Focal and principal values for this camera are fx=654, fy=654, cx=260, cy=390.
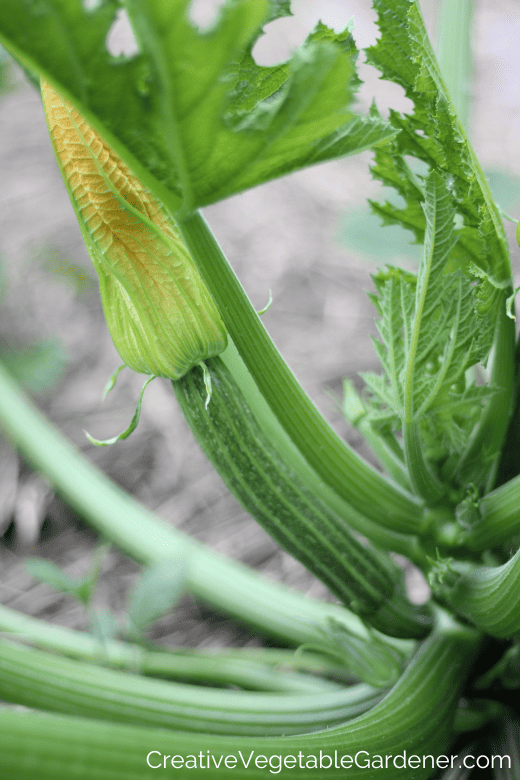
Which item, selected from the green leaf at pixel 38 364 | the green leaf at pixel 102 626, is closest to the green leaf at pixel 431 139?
the green leaf at pixel 102 626

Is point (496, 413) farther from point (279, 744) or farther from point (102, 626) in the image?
point (102, 626)

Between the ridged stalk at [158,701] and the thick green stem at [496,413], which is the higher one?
the thick green stem at [496,413]

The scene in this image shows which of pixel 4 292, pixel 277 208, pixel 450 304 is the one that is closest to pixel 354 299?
pixel 277 208

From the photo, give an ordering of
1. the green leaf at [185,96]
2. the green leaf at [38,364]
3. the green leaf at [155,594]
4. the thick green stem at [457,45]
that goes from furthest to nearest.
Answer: the green leaf at [38,364]
the thick green stem at [457,45]
the green leaf at [155,594]
the green leaf at [185,96]

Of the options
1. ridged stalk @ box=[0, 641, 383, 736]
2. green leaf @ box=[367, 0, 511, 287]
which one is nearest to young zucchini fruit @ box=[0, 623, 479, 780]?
ridged stalk @ box=[0, 641, 383, 736]

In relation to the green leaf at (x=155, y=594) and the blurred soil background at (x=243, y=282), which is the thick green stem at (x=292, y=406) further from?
the blurred soil background at (x=243, y=282)

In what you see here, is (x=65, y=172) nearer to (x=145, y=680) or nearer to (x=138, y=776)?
(x=138, y=776)
